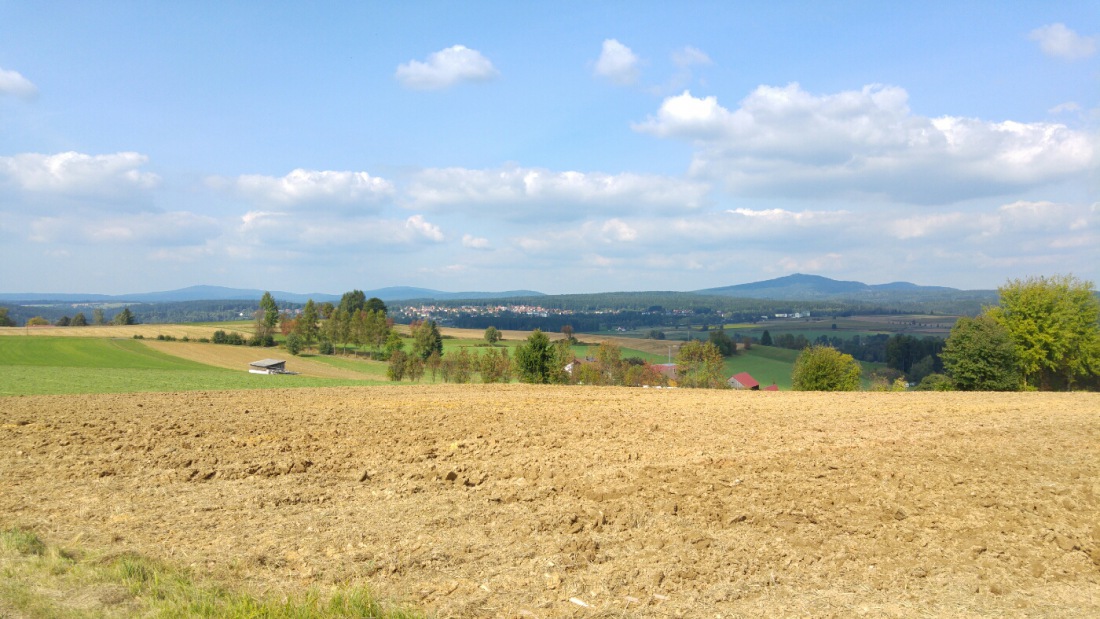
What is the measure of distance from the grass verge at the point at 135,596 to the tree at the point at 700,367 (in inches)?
2487

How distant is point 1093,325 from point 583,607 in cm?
5261

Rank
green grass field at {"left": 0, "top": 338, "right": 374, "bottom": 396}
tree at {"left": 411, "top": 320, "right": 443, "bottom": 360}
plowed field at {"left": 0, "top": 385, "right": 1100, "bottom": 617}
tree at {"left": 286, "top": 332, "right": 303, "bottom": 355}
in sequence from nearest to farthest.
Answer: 1. plowed field at {"left": 0, "top": 385, "right": 1100, "bottom": 617}
2. green grass field at {"left": 0, "top": 338, "right": 374, "bottom": 396}
3. tree at {"left": 411, "top": 320, "right": 443, "bottom": 360}
4. tree at {"left": 286, "top": 332, "right": 303, "bottom": 355}

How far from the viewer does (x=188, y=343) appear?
286 ft

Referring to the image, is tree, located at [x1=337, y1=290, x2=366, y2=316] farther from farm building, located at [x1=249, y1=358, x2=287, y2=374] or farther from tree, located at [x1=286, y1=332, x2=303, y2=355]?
farm building, located at [x1=249, y1=358, x2=287, y2=374]

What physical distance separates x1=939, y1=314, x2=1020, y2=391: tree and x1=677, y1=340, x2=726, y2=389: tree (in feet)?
84.6

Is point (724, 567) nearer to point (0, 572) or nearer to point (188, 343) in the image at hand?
point (0, 572)

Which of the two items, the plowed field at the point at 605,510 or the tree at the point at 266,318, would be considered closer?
the plowed field at the point at 605,510

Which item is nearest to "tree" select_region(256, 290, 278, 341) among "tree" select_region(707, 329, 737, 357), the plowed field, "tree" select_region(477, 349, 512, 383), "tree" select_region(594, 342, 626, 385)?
"tree" select_region(477, 349, 512, 383)

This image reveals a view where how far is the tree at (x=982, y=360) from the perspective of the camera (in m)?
41.6

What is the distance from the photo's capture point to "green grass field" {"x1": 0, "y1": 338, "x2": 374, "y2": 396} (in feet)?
107

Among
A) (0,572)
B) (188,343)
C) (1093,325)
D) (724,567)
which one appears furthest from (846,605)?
(188,343)

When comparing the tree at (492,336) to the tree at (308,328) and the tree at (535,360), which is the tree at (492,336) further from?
the tree at (535,360)

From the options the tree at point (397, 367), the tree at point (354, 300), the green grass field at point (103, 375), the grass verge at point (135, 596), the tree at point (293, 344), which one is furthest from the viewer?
the tree at point (354, 300)

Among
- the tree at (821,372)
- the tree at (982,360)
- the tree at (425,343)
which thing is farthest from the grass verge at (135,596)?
the tree at (425,343)
